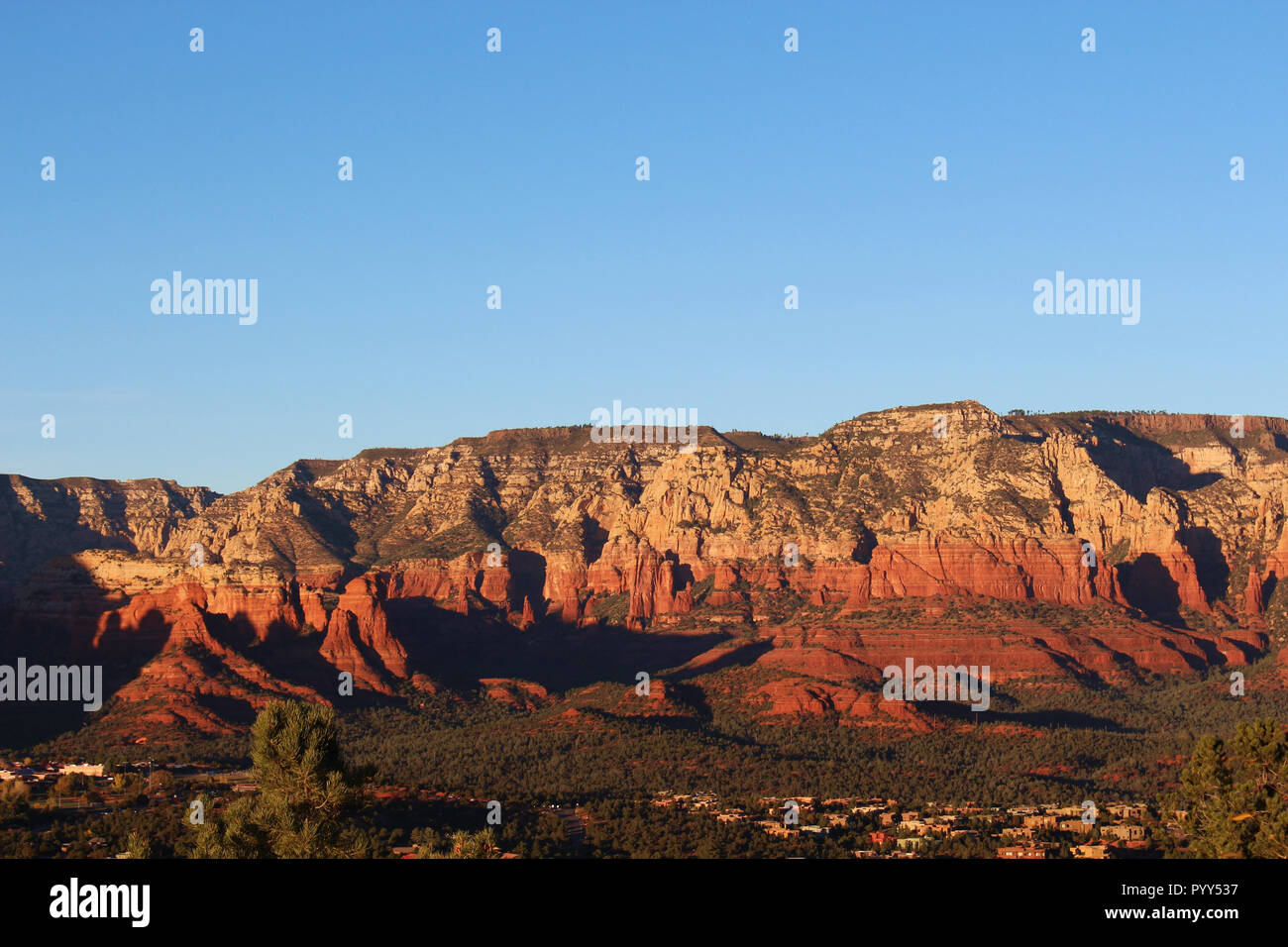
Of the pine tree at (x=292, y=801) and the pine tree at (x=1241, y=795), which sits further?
the pine tree at (x=1241, y=795)

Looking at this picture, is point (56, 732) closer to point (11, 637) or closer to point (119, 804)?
point (11, 637)

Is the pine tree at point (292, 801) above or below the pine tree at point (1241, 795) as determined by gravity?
above

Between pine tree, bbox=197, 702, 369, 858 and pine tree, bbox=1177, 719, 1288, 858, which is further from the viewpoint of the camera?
pine tree, bbox=1177, 719, 1288, 858

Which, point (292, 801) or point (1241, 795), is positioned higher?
point (292, 801)

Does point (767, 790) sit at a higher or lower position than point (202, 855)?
lower

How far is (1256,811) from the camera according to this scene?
2606 inches

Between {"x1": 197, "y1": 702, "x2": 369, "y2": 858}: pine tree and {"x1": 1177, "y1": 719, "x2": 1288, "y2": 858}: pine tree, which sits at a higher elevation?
{"x1": 197, "y1": 702, "x2": 369, "y2": 858}: pine tree

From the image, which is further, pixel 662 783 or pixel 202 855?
pixel 662 783

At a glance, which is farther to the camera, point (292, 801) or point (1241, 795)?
point (1241, 795)
